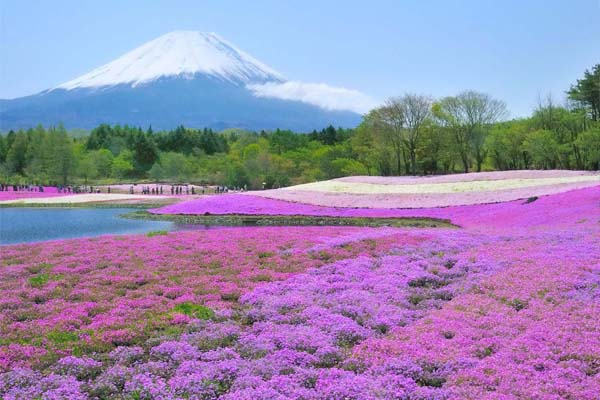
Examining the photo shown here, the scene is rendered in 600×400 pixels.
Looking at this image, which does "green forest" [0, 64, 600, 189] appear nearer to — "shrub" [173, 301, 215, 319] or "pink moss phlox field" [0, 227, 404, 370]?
"pink moss phlox field" [0, 227, 404, 370]

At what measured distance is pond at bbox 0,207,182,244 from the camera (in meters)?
32.6

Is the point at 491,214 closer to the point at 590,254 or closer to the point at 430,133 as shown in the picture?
the point at 590,254

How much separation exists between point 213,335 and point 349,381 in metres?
3.43

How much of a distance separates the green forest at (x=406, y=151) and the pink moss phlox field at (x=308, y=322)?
67515mm

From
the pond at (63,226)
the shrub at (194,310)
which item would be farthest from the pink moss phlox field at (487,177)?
the shrub at (194,310)

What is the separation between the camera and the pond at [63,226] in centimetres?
3264

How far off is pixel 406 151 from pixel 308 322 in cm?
8970

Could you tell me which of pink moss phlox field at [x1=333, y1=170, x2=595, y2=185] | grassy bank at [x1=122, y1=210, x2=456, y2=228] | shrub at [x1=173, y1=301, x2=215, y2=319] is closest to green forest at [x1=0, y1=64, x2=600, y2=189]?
pink moss phlox field at [x1=333, y1=170, x2=595, y2=185]

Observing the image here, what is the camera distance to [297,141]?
141875 millimetres

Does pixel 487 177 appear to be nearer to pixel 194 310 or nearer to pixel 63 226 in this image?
pixel 63 226

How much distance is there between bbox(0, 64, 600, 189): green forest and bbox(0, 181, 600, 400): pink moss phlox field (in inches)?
2658

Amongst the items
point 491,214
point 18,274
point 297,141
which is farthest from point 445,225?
point 297,141

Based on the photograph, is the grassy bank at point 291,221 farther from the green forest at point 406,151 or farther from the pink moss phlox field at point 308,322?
the green forest at point 406,151

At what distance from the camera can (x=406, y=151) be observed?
97938 mm
